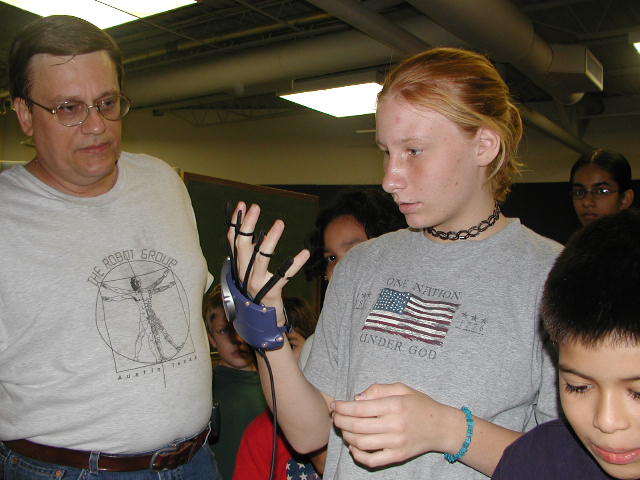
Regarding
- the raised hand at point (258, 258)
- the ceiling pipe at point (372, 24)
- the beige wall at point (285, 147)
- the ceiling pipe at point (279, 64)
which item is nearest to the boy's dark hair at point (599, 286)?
the raised hand at point (258, 258)

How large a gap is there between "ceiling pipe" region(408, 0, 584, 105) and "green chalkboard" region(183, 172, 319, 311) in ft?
4.92

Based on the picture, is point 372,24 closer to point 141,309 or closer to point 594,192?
point 594,192

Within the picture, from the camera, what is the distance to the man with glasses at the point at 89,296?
4.23 ft

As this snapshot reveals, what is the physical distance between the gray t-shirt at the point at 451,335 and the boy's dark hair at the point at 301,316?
45.7 inches

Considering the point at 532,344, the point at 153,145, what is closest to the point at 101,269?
the point at 532,344

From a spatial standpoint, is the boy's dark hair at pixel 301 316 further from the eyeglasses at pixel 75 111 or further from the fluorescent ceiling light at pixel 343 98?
the fluorescent ceiling light at pixel 343 98

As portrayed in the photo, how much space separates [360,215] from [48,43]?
99 cm

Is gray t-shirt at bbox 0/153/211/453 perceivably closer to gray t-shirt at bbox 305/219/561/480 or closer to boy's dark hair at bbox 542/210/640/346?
gray t-shirt at bbox 305/219/561/480

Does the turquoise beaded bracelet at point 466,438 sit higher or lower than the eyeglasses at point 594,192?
lower

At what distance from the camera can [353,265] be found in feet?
3.88

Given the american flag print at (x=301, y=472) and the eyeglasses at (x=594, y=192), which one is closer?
the american flag print at (x=301, y=472)

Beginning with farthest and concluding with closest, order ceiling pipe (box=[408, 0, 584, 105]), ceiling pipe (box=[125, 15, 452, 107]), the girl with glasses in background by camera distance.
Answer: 1. ceiling pipe (box=[125, 15, 452, 107])
2. ceiling pipe (box=[408, 0, 584, 105])
3. the girl with glasses in background

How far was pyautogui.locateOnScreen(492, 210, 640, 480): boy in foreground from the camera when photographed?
74 cm

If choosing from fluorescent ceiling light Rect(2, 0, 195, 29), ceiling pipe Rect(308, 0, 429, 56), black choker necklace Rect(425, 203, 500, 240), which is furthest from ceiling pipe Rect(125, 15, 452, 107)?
black choker necklace Rect(425, 203, 500, 240)
